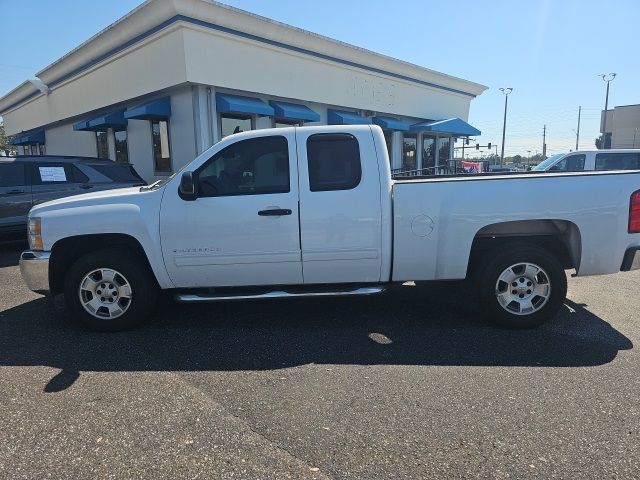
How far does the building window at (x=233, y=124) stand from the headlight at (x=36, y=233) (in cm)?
984

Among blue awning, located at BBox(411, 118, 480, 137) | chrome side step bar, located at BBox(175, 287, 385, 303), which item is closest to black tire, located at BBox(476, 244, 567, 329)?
chrome side step bar, located at BBox(175, 287, 385, 303)

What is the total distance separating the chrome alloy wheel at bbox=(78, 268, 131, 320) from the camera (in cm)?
450

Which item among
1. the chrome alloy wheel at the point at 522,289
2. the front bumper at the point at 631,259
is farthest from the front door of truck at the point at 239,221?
the front bumper at the point at 631,259

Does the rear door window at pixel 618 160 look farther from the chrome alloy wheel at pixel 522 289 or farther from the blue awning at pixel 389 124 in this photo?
the chrome alloy wheel at pixel 522 289

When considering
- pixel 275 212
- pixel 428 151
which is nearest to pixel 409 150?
pixel 428 151

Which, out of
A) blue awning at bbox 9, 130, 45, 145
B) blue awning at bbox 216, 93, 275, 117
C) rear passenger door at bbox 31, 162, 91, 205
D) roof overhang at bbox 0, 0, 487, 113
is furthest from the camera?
blue awning at bbox 9, 130, 45, 145

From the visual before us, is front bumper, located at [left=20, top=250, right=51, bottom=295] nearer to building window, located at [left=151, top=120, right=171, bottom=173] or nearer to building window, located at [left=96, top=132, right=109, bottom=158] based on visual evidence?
building window, located at [left=151, top=120, right=171, bottom=173]

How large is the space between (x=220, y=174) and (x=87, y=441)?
8.57 ft

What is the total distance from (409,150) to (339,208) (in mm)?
19539

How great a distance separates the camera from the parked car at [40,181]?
341 inches

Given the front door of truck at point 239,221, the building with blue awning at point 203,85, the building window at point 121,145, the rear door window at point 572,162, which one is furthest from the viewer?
the building window at point 121,145

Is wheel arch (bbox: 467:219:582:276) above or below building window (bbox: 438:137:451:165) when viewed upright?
below

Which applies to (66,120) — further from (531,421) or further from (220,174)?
(531,421)

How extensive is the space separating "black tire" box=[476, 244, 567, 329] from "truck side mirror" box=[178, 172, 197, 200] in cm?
296
